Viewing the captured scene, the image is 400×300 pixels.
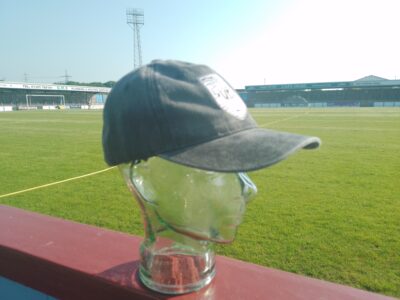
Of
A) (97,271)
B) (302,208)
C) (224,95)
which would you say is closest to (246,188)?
(224,95)

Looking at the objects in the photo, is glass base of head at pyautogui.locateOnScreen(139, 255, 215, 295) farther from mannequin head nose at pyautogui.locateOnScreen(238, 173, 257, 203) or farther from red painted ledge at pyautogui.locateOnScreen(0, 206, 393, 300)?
mannequin head nose at pyautogui.locateOnScreen(238, 173, 257, 203)

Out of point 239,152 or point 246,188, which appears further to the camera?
point 246,188

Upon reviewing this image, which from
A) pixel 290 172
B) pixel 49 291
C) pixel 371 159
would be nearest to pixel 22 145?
pixel 290 172

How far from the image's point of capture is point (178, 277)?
969mm

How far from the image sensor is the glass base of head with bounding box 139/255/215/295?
36.6 inches

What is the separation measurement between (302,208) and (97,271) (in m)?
2.87

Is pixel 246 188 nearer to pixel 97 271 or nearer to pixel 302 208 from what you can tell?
pixel 97 271

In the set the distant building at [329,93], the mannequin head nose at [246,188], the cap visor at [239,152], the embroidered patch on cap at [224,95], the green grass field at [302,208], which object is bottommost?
the green grass field at [302,208]

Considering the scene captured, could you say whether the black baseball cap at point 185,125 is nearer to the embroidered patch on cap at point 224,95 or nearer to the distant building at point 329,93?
the embroidered patch on cap at point 224,95

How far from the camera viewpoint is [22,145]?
8.93 metres

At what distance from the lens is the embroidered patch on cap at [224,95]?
81 centimetres

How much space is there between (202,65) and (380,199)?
12.0ft

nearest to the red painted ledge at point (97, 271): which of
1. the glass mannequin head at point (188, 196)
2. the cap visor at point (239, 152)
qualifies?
the glass mannequin head at point (188, 196)

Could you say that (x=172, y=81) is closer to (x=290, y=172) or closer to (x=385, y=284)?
(x=385, y=284)
